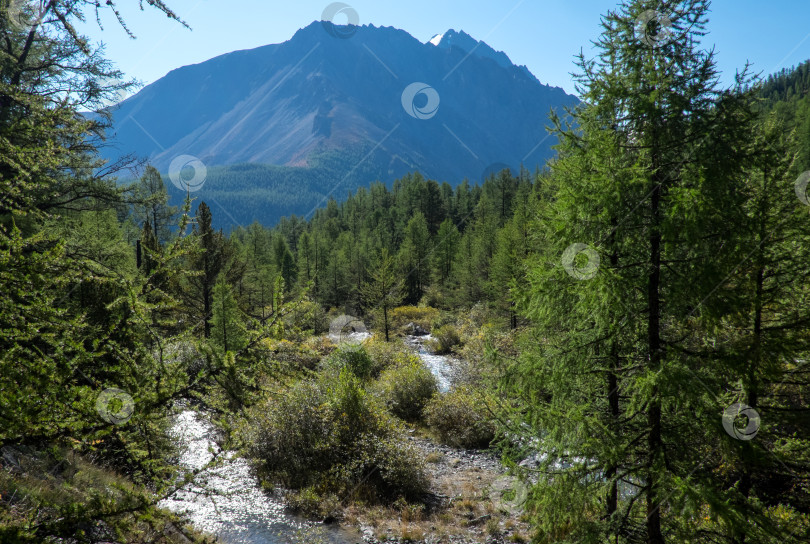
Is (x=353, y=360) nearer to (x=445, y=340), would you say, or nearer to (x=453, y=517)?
(x=445, y=340)

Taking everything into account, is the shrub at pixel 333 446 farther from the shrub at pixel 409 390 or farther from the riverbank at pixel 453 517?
the shrub at pixel 409 390

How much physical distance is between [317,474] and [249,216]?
652ft

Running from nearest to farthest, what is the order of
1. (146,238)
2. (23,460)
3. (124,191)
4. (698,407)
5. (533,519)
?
(698,407) → (533,519) → (23,460) → (124,191) → (146,238)

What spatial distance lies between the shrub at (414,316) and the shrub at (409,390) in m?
18.9

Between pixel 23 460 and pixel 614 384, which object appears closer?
pixel 614 384

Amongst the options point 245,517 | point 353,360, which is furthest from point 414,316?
point 245,517

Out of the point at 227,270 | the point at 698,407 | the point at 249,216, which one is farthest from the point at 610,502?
the point at 249,216

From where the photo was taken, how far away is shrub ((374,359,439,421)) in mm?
17094

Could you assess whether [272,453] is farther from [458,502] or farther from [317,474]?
[458,502]

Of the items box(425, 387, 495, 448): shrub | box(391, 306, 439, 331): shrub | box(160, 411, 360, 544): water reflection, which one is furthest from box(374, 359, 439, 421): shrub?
box(391, 306, 439, 331): shrub

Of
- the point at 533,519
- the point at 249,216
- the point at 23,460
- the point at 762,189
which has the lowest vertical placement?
the point at 23,460

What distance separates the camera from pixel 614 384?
5832 millimetres

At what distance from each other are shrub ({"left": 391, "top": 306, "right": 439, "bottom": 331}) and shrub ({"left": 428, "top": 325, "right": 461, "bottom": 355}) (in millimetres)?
7111

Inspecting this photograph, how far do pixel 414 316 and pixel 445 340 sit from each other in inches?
407
